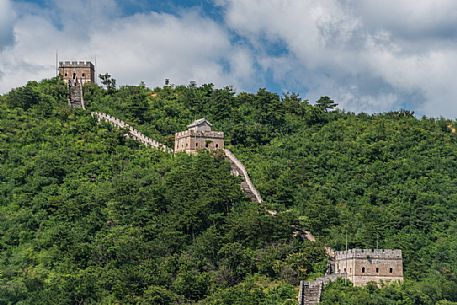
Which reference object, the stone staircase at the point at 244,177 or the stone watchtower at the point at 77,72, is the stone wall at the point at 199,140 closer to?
the stone staircase at the point at 244,177

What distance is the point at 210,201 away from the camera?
238ft

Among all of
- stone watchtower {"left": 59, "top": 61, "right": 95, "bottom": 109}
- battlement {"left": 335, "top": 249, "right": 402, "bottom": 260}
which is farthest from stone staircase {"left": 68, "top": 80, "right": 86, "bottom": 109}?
battlement {"left": 335, "top": 249, "right": 402, "bottom": 260}

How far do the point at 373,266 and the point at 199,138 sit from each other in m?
24.3

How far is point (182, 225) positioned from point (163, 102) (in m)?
29.1

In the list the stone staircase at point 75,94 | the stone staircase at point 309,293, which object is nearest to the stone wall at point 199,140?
the stone staircase at point 75,94

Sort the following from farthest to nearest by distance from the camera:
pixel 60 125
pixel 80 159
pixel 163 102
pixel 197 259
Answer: pixel 163 102 → pixel 60 125 → pixel 80 159 → pixel 197 259

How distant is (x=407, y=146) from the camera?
9006cm

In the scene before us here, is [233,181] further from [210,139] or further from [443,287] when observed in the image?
[443,287]

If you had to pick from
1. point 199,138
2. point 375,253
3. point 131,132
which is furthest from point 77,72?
point 375,253

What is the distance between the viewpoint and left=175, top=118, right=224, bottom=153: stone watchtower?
3342 inches

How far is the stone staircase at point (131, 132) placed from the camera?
8750 centimetres

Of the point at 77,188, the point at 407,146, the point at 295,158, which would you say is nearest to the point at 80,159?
the point at 77,188

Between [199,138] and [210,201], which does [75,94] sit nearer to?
[199,138]

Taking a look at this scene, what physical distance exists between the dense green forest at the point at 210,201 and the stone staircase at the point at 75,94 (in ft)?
2.97
